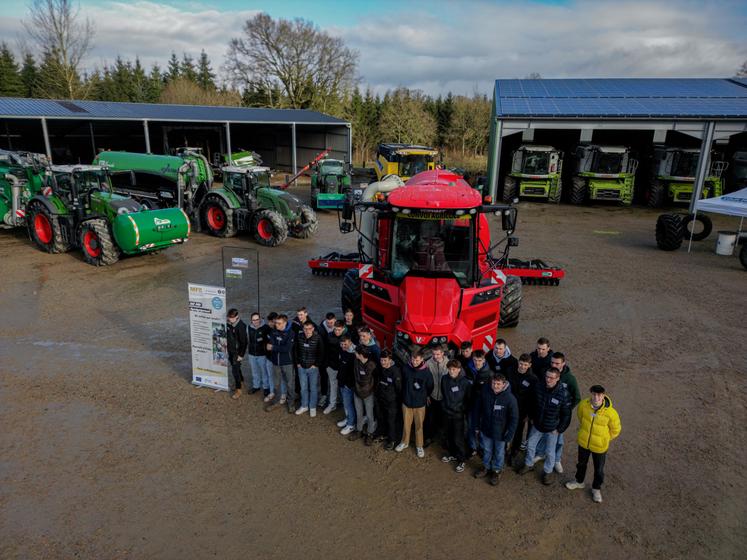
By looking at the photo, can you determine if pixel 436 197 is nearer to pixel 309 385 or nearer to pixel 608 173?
pixel 309 385

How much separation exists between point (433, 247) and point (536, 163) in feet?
58.8

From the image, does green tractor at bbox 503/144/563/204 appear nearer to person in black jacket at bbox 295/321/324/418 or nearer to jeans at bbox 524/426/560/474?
person in black jacket at bbox 295/321/324/418

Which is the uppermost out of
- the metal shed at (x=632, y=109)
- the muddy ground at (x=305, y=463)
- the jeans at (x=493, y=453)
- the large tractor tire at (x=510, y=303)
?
the metal shed at (x=632, y=109)

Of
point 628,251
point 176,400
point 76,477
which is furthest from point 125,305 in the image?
point 628,251

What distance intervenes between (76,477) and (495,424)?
4383 mm

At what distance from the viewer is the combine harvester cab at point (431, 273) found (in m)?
6.56

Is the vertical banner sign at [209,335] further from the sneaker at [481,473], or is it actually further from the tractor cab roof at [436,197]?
the sneaker at [481,473]

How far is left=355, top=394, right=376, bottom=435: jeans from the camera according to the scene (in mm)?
6055

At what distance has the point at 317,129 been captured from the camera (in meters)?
33.6

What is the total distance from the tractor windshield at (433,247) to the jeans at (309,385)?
1942 mm

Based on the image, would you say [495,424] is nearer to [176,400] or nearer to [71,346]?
[176,400]

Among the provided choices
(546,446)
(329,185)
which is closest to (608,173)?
(329,185)

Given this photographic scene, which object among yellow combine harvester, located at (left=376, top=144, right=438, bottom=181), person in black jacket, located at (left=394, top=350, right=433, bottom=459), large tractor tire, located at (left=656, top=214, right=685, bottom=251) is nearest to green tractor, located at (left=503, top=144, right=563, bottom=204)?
yellow combine harvester, located at (left=376, top=144, right=438, bottom=181)

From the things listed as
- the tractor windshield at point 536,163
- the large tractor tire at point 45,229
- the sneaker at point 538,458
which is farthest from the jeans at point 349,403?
the tractor windshield at point 536,163
